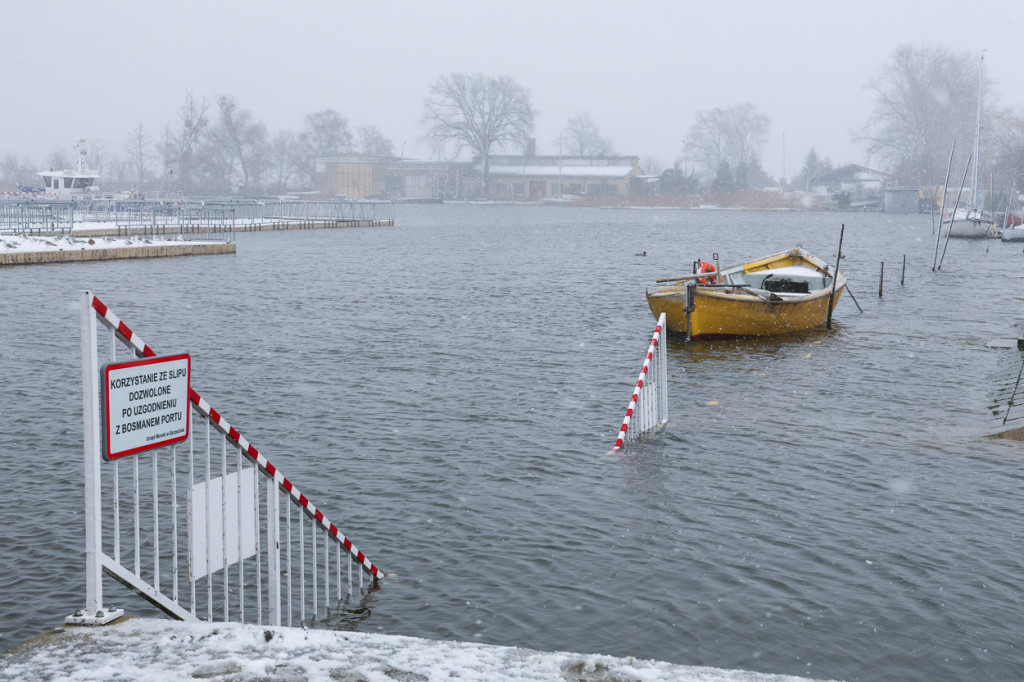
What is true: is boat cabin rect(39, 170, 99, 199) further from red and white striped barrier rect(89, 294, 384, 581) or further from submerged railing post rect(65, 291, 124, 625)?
submerged railing post rect(65, 291, 124, 625)

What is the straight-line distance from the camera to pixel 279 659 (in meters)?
6.67

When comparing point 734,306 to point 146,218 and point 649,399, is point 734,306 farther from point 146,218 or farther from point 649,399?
point 146,218

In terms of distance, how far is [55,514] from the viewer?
42.0 feet

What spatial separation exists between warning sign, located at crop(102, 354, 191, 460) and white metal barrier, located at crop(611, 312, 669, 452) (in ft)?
30.9

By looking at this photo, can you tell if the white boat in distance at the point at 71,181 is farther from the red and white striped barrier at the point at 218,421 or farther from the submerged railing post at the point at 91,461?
the submerged railing post at the point at 91,461

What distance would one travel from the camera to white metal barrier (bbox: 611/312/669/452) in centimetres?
1622

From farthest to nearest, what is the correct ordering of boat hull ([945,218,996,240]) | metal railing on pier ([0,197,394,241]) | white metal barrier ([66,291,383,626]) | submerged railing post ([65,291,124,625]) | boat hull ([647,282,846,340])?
boat hull ([945,218,996,240]) < metal railing on pier ([0,197,394,241]) < boat hull ([647,282,846,340]) < white metal barrier ([66,291,383,626]) < submerged railing post ([65,291,124,625])

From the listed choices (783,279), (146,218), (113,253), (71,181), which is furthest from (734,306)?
(71,181)

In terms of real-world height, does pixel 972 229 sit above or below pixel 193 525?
below

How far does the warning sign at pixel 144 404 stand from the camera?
6699 millimetres

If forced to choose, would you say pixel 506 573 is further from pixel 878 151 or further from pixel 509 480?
pixel 878 151

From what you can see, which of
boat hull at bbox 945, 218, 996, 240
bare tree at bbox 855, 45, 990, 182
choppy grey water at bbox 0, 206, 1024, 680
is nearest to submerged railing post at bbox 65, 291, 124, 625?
choppy grey water at bbox 0, 206, 1024, 680

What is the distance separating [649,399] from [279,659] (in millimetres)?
11147

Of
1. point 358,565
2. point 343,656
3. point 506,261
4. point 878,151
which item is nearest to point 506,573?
point 358,565
